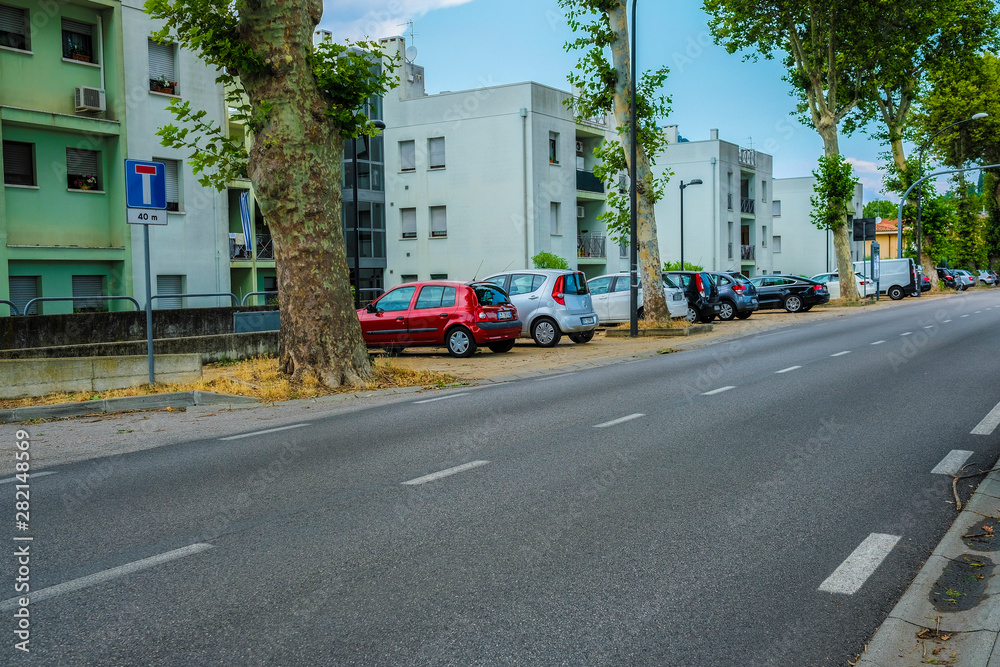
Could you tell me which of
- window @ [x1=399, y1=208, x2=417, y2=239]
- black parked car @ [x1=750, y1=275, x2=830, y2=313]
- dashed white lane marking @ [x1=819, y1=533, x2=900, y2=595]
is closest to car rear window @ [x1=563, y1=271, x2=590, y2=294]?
dashed white lane marking @ [x1=819, y1=533, x2=900, y2=595]

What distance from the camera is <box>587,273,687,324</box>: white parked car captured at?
26.4 metres

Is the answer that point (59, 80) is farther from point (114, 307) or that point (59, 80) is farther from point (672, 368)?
point (672, 368)

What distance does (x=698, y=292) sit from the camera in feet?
97.1

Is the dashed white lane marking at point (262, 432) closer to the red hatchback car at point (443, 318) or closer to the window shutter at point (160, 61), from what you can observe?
the red hatchback car at point (443, 318)

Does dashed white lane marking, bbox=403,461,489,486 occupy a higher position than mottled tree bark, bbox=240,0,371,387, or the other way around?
mottled tree bark, bbox=240,0,371,387

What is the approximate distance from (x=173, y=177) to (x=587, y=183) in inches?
880

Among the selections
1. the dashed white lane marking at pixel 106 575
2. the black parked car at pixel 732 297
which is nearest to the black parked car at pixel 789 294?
the black parked car at pixel 732 297

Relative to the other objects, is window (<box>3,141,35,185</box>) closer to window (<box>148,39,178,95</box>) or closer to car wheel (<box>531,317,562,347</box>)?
window (<box>148,39,178,95</box>)

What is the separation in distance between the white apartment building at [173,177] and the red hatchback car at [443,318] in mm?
10293

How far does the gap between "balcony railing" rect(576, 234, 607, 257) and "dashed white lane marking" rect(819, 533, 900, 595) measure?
1630 inches

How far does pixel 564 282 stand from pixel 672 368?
19.5ft

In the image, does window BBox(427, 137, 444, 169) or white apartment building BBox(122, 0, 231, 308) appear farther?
window BBox(427, 137, 444, 169)

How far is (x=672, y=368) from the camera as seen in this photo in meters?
16.1

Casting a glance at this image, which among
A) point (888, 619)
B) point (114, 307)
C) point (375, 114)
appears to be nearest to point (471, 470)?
point (888, 619)
